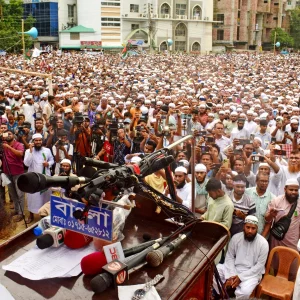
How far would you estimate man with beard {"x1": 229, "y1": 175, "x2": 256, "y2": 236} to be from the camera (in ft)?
15.7

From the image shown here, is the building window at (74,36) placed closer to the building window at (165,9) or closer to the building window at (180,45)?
the building window at (165,9)

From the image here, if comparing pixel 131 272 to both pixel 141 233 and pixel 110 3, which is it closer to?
pixel 141 233

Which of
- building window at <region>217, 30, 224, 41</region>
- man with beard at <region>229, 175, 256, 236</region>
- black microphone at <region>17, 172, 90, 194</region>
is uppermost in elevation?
building window at <region>217, 30, 224, 41</region>

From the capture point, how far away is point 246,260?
4410 mm

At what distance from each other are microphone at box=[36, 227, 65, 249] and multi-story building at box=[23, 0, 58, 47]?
178 ft

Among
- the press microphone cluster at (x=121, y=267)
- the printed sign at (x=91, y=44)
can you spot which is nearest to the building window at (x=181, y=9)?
the printed sign at (x=91, y=44)

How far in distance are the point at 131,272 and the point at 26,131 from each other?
227 inches

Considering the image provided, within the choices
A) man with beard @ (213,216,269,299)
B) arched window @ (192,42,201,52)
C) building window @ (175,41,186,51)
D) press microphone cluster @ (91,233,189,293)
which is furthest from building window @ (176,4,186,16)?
press microphone cluster @ (91,233,189,293)

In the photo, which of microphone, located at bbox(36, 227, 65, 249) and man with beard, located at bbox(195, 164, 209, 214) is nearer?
microphone, located at bbox(36, 227, 65, 249)

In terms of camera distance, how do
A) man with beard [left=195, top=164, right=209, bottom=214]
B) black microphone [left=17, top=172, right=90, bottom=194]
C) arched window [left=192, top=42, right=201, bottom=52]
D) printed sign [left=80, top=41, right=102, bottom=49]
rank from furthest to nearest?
1. arched window [left=192, top=42, right=201, bottom=52]
2. printed sign [left=80, top=41, right=102, bottom=49]
3. man with beard [left=195, top=164, right=209, bottom=214]
4. black microphone [left=17, top=172, right=90, bottom=194]

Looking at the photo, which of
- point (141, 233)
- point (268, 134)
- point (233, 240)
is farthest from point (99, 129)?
point (141, 233)

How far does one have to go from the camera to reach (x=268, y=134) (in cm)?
826

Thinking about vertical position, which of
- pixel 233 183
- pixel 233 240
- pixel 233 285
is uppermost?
pixel 233 183

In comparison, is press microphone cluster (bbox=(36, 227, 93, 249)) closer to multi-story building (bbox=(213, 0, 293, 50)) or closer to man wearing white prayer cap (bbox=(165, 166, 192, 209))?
man wearing white prayer cap (bbox=(165, 166, 192, 209))
